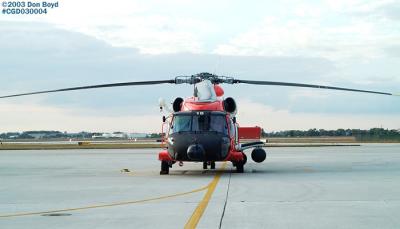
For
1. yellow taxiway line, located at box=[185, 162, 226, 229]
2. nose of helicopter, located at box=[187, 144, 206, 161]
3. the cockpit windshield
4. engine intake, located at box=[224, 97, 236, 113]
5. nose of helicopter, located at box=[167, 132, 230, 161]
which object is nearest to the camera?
yellow taxiway line, located at box=[185, 162, 226, 229]

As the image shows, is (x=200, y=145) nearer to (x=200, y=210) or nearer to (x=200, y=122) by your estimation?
(x=200, y=122)

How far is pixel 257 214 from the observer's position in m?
11.5

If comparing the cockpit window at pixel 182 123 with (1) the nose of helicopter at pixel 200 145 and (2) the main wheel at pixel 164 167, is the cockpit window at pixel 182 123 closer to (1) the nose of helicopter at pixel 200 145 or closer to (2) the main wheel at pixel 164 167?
(1) the nose of helicopter at pixel 200 145

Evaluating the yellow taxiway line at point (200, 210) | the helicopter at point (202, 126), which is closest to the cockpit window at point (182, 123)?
the helicopter at point (202, 126)

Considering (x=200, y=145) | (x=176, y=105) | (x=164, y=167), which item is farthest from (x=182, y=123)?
(x=176, y=105)

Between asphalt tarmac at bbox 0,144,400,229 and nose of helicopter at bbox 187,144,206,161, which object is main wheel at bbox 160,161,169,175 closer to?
nose of helicopter at bbox 187,144,206,161

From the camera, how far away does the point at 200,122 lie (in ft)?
74.1

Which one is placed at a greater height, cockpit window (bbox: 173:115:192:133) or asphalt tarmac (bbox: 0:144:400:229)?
cockpit window (bbox: 173:115:192:133)

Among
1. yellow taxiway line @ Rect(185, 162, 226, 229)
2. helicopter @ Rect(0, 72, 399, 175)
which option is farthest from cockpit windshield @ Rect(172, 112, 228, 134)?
yellow taxiway line @ Rect(185, 162, 226, 229)

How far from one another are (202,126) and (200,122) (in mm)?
185

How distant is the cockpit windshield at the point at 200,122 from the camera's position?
886 inches

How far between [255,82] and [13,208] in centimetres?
1298

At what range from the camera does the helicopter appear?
2200 cm

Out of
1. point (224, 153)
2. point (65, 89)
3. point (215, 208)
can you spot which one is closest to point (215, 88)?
point (224, 153)
